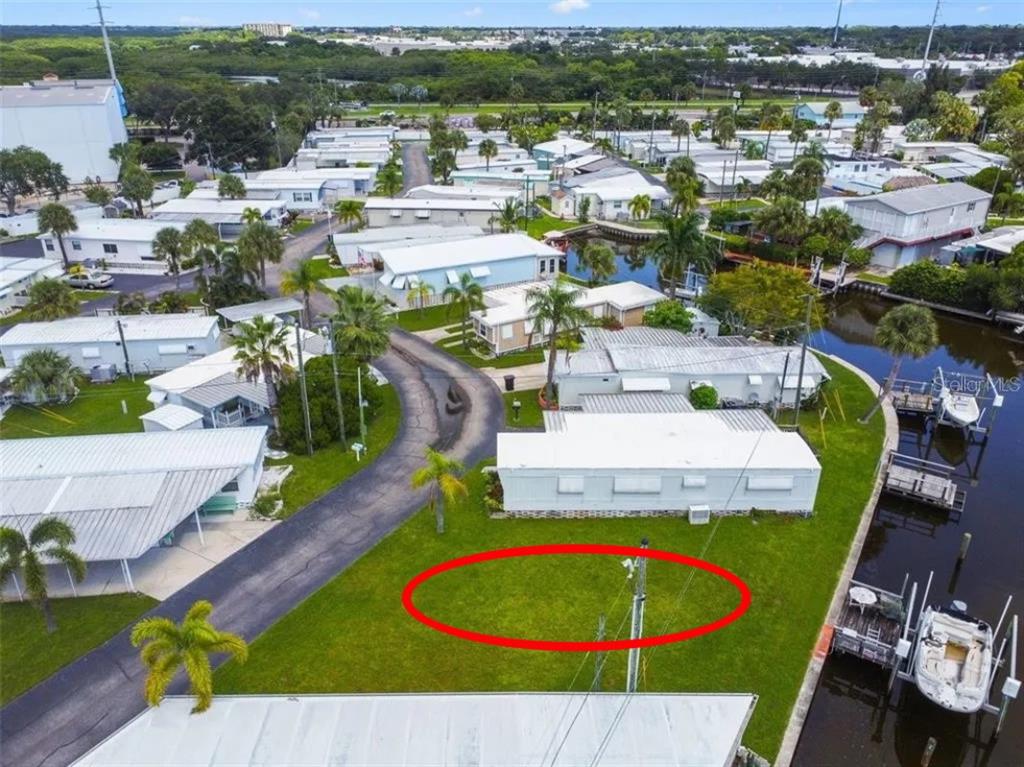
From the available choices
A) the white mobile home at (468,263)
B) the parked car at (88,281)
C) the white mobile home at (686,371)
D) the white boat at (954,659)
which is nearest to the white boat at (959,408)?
the white mobile home at (686,371)

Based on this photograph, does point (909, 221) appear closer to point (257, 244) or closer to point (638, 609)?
point (257, 244)

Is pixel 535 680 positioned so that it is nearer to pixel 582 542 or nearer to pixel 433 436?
pixel 582 542

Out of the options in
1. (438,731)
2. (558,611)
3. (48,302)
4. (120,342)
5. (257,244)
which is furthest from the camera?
(257,244)

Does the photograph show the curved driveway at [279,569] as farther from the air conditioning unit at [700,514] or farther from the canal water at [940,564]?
the canal water at [940,564]

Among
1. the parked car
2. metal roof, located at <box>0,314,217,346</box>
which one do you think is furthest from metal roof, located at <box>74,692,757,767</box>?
the parked car

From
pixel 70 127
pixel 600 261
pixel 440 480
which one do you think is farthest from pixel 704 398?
pixel 70 127
